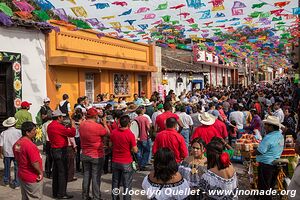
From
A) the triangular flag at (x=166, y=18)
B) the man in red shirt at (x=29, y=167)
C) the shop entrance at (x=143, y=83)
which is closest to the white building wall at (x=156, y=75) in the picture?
the shop entrance at (x=143, y=83)

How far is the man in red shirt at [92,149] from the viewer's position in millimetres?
6391

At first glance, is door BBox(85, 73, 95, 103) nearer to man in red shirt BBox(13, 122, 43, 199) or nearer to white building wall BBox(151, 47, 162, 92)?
white building wall BBox(151, 47, 162, 92)

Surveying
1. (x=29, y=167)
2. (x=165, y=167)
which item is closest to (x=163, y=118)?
(x=29, y=167)

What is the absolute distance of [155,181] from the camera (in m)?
4.05

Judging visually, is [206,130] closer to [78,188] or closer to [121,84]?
[78,188]

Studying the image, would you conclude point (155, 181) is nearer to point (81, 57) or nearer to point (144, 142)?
point (144, 142)

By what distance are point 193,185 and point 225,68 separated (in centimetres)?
4280

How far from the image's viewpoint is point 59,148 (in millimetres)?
6930

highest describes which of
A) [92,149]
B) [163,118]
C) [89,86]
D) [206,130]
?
[89,86]

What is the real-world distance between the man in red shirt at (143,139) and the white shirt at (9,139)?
118 inches

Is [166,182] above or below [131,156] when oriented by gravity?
above

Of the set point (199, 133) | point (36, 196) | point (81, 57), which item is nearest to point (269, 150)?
point (199, 133)

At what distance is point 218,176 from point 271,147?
2039mm

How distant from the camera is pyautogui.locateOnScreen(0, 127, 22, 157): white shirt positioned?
7684mm
